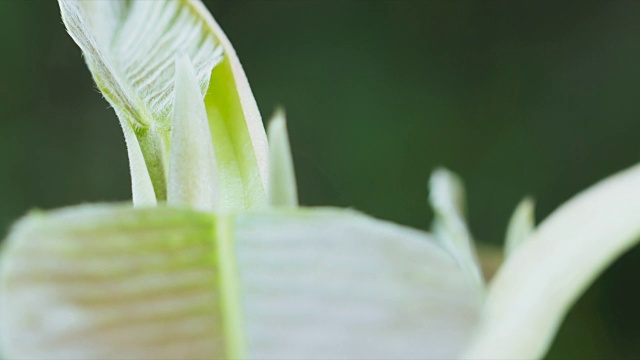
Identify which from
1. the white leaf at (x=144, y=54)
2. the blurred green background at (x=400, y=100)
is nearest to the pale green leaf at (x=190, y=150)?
the white leaf at (x=144, y=54)

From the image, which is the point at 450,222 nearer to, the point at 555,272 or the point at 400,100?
the point at 555,272

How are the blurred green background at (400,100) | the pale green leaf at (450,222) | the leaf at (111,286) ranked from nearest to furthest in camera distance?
the leaf at (111,286)
the pale green leaf at (450,222)
the blurred green background at (400,100)

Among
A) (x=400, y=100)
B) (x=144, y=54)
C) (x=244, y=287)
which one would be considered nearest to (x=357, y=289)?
(x=244, y=287)

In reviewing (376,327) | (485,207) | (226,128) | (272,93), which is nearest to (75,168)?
(272,93)

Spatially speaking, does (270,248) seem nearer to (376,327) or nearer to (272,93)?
(376,327)

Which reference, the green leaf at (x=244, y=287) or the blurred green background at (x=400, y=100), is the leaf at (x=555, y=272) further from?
the blurred green background at (x=400, y=100)

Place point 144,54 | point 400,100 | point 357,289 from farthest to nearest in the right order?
1. point 400,100
2. point 144,54
3. point 357,289
